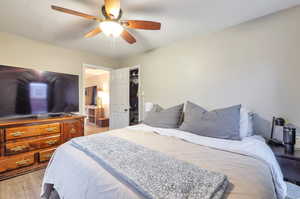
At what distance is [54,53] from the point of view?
304 cm

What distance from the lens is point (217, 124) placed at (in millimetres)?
1787

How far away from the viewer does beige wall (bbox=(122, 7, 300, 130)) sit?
1813 mm

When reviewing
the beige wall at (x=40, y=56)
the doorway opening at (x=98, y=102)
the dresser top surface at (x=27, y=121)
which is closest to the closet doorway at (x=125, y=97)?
the beige wall at (x=40, y=56)

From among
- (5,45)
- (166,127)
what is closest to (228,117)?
(166,127)

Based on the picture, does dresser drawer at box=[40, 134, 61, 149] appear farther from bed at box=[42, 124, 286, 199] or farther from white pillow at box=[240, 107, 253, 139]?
white pillow at box=[240, 107, 253, 139]

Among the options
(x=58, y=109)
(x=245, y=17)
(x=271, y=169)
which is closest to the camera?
(x=271, y=169)

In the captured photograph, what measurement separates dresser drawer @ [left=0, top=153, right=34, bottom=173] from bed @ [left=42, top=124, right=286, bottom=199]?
97 cm

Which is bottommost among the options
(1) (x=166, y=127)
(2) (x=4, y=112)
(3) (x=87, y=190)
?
(3) (x=87, y=190)

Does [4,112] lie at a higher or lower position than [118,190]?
higher

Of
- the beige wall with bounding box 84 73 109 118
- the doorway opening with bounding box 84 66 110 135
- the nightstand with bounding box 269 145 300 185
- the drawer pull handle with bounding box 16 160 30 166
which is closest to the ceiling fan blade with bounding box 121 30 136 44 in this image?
the nightstand with bounding box 269 145 300 185

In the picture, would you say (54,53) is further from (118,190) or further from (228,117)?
(228,117)

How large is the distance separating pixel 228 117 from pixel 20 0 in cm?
286

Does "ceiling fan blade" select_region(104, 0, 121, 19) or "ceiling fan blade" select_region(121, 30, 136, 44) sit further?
"ceiling fan blade" select_region(121, 30, 136, 44)

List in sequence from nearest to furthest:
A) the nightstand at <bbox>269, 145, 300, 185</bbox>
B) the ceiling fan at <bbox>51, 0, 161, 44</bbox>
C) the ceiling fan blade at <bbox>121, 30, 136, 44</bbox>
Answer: the nightstand at <bbox>269, 145, 300, 185</bbox> → the ceiling fan at <bbox>51, 0, 161, 44</bbox> → the ceiling fan blade at <bbox>121, 30, 136, 44</bbox>
